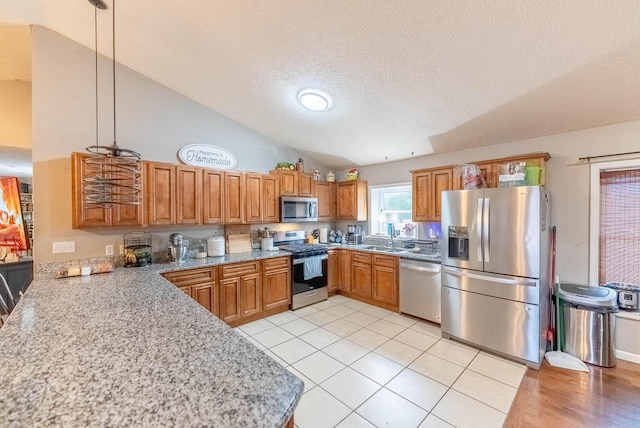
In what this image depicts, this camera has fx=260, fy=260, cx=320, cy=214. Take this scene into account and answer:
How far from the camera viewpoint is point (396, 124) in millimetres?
3332

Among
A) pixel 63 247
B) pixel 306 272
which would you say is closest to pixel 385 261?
pixel 306 272

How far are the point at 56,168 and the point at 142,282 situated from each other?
1.68 meters

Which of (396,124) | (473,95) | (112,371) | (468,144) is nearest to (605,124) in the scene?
(468,144)

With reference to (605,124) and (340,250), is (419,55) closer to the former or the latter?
(605,124)

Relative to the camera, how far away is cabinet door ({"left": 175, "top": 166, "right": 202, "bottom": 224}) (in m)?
3.24

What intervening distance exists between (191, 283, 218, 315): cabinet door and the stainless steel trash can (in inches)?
154

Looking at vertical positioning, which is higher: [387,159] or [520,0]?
[520,0]

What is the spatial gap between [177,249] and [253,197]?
1.24 meters

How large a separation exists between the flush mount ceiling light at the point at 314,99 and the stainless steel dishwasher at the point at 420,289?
2387 mm

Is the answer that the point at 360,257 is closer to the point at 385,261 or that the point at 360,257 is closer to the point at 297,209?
the point at 385,261

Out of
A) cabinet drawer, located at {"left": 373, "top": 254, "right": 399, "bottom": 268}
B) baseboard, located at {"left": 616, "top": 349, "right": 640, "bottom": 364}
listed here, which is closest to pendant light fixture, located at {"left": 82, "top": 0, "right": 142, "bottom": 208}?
cabinet drawer, located at {"left": 373, "top": 254, "right": 399, "bottom": 268}

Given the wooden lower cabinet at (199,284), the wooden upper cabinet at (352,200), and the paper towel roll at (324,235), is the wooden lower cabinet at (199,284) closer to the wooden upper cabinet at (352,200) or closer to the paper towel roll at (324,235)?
the paper towel roll at (324,235)

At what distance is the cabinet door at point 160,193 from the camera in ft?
9.86

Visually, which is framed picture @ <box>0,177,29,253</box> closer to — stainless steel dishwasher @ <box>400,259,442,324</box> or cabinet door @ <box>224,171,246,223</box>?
cabinet door @ <box>224,171,246,223</box>
